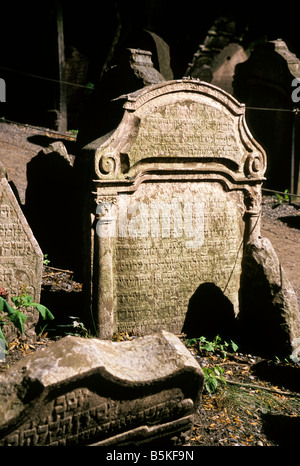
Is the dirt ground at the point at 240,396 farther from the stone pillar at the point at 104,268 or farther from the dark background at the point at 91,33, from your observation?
the dark background at the point at 91,33

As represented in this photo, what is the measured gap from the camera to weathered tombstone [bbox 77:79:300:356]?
15.3 ft

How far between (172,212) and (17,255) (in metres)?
1.61

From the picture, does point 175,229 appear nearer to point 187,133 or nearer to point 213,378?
point 187,133

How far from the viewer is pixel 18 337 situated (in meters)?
4.56

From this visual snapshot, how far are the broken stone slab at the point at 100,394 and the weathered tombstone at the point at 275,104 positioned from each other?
7120mm

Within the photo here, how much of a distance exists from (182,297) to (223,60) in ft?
35.7

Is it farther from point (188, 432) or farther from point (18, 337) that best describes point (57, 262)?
point (188, 432)

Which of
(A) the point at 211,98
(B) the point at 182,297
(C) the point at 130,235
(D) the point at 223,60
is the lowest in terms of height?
(B) the point at 182,297

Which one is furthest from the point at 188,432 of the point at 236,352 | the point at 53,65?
the point at 53,65

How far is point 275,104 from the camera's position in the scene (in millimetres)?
10109

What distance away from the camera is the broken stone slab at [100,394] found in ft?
8.93

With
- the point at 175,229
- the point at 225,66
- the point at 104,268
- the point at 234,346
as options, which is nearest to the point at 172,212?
the point at 175,229

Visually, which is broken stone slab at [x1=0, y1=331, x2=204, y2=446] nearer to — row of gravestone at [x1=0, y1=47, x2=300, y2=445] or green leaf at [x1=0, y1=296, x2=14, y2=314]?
green leaf at [x1=0, y1=296, x2=14, y2=314]

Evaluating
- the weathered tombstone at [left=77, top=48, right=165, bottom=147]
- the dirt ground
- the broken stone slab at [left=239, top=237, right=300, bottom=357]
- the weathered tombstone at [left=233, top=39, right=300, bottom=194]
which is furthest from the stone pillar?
the weathered tombstone at [left=233, top=39, right=300, bottom=194]
